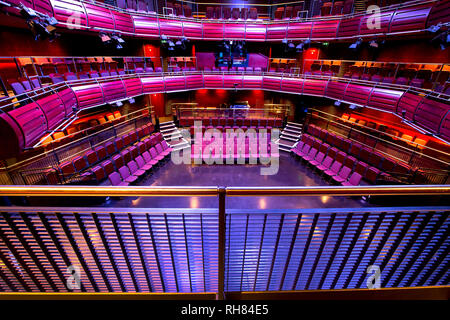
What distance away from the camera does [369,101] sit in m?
11.4

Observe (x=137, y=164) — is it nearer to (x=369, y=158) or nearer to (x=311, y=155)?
(x=311, y=155)

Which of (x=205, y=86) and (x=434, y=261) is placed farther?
(x=205, y=86)

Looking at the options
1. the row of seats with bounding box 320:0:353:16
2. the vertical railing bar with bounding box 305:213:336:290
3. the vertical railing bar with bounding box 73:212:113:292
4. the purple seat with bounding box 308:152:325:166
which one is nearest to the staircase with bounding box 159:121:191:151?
the purple seat with bounding box 308:152:325:166

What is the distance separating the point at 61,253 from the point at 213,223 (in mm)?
1116

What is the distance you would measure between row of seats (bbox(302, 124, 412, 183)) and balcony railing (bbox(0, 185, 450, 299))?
25.7ft

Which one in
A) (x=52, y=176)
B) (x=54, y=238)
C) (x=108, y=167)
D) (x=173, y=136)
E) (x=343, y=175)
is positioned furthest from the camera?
(x=173, y=136)

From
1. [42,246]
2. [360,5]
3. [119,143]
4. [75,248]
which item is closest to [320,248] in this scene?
[75,248]

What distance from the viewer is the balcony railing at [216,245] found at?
146 centimetres

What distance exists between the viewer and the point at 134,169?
9.44 meters

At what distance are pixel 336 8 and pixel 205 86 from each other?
9.59 meters

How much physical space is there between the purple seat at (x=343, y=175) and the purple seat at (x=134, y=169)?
7.88 metres

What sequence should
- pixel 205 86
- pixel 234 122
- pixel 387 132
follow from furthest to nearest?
pixel 205 86
pixel 234 122
pixel 387 132
